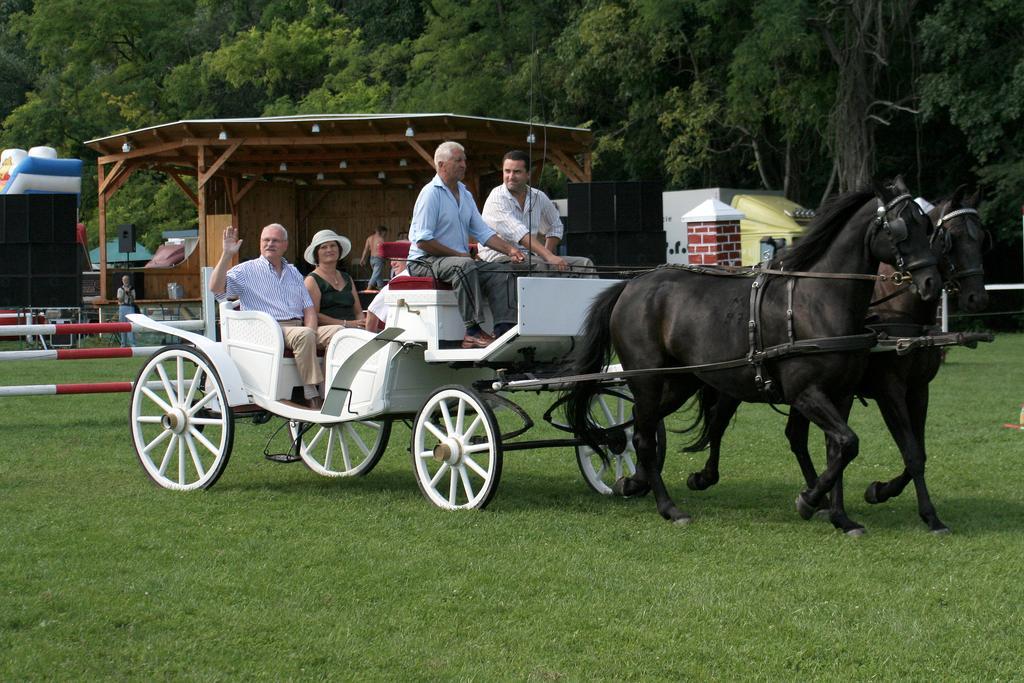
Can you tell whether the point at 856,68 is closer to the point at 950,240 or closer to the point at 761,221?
the point at 761,221

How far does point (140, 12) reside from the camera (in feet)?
133

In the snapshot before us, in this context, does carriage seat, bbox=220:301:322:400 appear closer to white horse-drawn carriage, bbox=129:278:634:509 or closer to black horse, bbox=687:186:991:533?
white horse-drawn carriage, bbox=129:278:634:509

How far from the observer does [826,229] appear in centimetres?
703

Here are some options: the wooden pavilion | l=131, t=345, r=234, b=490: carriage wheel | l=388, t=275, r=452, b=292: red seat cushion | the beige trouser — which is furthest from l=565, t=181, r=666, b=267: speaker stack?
the wooden pavilion

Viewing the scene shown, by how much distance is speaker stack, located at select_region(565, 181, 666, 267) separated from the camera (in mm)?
13234

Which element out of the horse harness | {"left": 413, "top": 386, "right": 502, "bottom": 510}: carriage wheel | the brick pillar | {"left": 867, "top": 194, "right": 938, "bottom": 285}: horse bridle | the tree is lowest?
{"left": 413, "top": 386, "right": 502, "bottom": 510}: carriage wheel

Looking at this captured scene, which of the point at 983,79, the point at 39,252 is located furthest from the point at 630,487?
the point at 983,79

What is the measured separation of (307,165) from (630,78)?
708 centimetres

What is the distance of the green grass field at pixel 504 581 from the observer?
464cm

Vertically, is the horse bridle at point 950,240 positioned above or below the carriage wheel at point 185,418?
above

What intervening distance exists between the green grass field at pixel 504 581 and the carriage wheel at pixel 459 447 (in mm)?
151

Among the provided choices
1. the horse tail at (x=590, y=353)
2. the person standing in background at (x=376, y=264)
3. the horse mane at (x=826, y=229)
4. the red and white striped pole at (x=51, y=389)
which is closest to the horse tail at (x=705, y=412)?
the horse tail at (x=590, y=353)

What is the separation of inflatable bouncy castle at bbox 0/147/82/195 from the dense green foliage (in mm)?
7203

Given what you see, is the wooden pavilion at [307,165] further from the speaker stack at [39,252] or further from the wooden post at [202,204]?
the speaker stack at [39,252]
